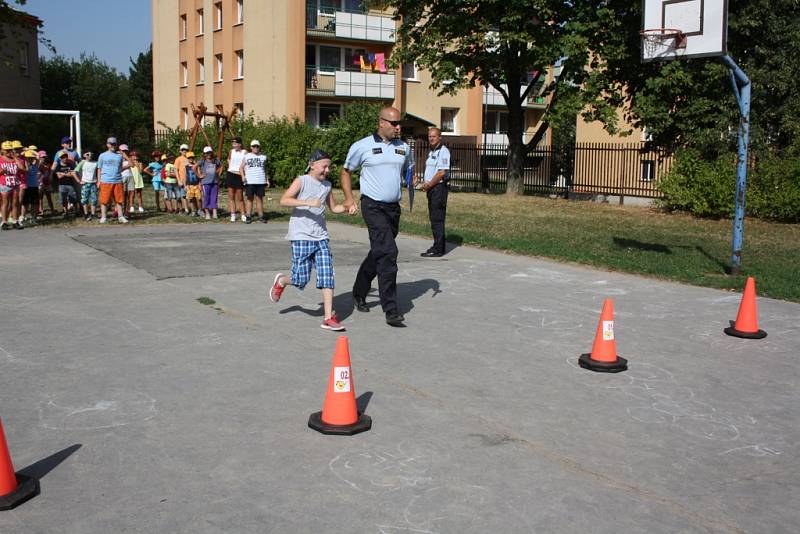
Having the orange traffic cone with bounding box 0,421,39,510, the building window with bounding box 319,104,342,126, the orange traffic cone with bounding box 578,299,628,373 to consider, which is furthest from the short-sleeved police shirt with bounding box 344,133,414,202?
the building window with bounding box 319,104,342,126

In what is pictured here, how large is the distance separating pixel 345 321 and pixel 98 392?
296cm

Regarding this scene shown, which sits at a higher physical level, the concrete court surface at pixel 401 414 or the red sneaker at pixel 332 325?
the red sneaker at pixel 332 325

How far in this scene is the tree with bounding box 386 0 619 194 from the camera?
82.3 ft

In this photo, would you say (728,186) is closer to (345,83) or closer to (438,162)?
(438,162)

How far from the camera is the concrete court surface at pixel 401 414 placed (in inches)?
148

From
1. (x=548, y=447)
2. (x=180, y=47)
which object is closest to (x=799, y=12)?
(x=548, y=447)

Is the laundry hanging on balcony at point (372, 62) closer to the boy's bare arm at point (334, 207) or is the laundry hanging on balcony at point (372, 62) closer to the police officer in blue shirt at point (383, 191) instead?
the police officer in blue shirt at point (383, 191)

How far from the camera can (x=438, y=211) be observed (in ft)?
41.9

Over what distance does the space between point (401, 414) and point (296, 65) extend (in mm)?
38743

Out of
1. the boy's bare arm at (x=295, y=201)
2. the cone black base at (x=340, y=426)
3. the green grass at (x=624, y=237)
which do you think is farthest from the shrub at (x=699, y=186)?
the cone black base at (x=340, y=426)

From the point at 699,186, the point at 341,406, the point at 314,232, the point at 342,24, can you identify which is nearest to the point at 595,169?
the point at 699,186

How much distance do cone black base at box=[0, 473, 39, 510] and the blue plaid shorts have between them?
3.83m

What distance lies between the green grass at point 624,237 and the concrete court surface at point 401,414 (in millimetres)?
2159

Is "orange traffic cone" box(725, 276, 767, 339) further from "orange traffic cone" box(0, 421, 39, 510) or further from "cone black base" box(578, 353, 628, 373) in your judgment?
"orange traffic cone" box(0, 421, 39, 510)
